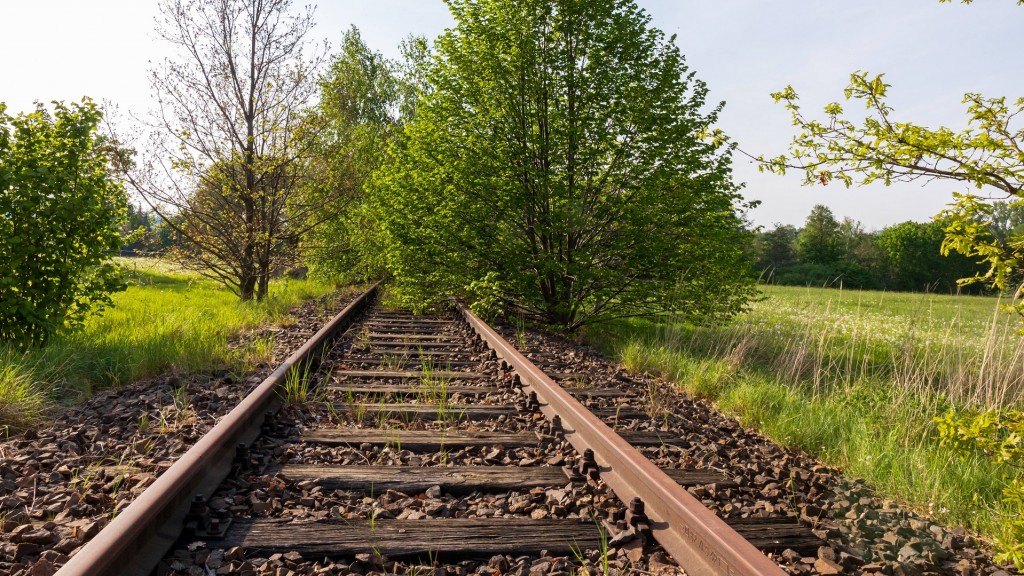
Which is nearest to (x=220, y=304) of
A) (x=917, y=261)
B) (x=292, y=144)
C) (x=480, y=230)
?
(x=292, y=144)

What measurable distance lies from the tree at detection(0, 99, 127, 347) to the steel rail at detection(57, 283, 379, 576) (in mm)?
3154

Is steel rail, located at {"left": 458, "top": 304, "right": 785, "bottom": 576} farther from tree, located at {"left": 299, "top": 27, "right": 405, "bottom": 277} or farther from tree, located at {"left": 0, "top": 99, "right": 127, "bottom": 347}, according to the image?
tree, located at {"left": 299, "top": 27, "right": 405, "bottom": 277}

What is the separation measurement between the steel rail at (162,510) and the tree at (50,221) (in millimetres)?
3154

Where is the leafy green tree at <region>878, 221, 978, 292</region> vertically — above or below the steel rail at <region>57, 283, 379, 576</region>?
above

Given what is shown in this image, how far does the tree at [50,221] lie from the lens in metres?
5.03

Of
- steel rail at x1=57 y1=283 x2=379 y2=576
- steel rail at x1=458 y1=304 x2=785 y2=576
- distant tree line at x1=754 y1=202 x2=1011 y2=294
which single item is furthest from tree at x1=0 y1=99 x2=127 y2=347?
distant tree line at x1=754 y1=202 x2=1011 y2=294

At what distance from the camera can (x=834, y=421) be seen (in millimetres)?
4254

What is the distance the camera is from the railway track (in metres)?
2.12

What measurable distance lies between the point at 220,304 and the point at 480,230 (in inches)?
206

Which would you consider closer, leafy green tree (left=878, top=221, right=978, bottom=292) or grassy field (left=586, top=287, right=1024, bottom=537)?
grassy field (left=586, top=287, right=1024, bottom=537)

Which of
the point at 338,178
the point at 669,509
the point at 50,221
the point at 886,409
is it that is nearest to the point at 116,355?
the point at 50,221

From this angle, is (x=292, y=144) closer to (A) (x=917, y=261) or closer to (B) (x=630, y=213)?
(B) (x=630, y=213)

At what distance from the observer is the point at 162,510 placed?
2193mm

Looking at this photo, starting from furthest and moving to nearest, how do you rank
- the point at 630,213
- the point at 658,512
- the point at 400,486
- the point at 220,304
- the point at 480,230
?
1. the point at 220,304
2. the point at 480,230
3. the point at 630,213
4. the point at 400,486
5. the point at 658,512
